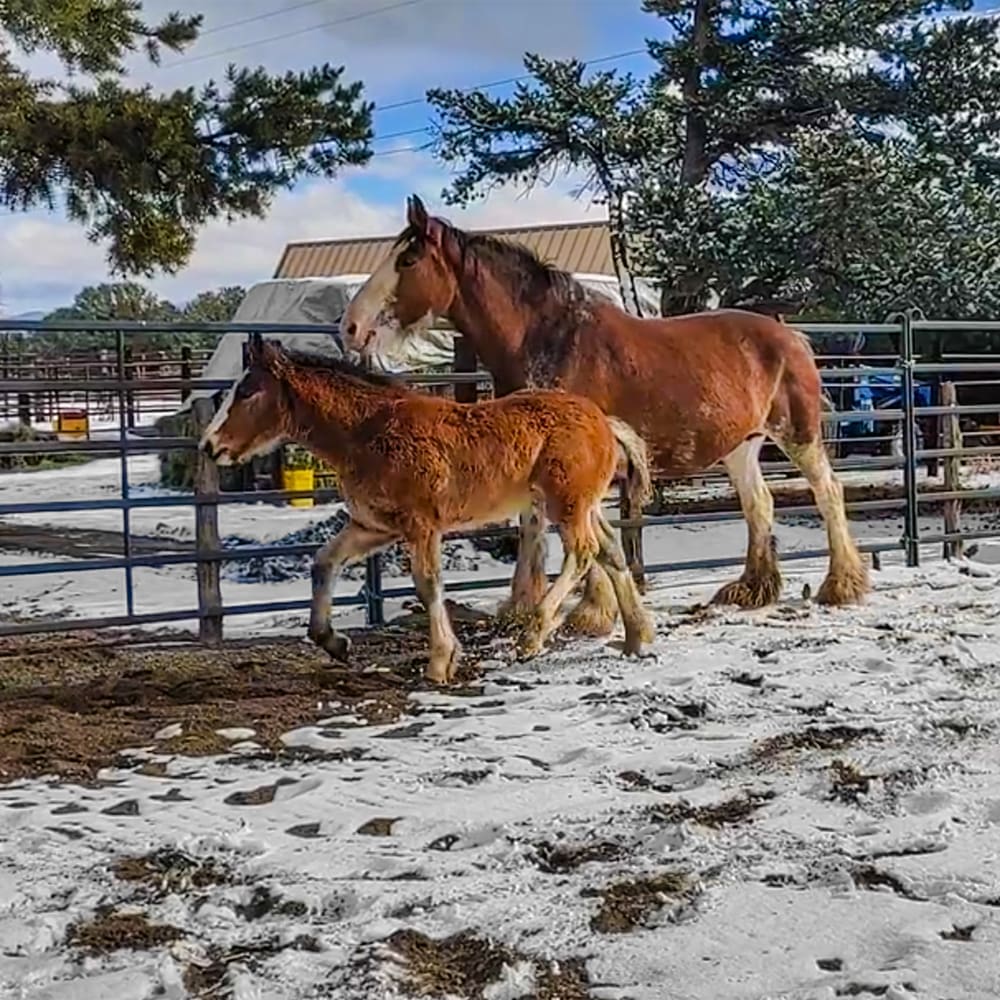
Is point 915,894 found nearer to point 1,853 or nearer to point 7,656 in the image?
point 1,853

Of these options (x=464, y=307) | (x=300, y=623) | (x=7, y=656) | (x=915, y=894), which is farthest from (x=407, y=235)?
(x=915, y=894)

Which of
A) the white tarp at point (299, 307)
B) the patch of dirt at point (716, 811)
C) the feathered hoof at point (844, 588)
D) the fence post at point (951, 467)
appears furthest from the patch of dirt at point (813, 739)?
the white tarp at point (299, 307)

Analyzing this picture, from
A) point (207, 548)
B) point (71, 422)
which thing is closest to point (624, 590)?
point (207, 548)

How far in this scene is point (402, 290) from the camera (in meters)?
5.80

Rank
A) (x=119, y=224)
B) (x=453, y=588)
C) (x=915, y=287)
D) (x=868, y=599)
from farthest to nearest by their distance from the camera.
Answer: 1. (x=915, y=287)
2. (x=119, y=224)
3. (x=868, y=599)
4. (x=453, y=588)

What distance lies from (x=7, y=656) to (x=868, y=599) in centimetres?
431

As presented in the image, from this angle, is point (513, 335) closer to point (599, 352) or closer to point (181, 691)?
point (599, 352)

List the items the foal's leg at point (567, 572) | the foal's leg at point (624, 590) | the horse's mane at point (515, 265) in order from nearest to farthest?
the foal's leg at point (567, 572)
the foal's leg at point (624, 590)
the horse's mane at point (515, 265)

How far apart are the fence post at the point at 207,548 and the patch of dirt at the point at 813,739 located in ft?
9.41

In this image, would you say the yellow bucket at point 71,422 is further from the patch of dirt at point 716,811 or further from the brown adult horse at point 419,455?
the patch of dirt at point 716,811

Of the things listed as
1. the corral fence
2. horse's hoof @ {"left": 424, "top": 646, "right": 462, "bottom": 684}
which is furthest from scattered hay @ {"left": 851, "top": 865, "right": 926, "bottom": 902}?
the corral fence

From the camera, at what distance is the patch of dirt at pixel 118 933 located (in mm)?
2709

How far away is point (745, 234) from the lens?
1266 cm

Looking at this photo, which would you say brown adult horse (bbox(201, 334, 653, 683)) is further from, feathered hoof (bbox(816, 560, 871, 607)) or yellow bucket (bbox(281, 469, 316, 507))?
yellow bucket (bbox(281, 469, 316, 507))
